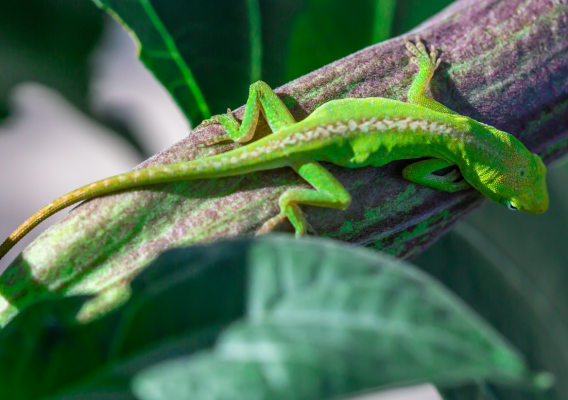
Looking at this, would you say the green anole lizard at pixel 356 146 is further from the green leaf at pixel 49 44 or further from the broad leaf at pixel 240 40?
the green leaf at pixel 49 44

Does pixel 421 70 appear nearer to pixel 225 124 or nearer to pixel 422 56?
pixel 422 56

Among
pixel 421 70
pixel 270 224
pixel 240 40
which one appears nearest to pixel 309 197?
pixel 270 224

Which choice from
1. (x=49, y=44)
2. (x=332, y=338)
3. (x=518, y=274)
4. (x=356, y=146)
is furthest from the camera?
(x=49, y=44)

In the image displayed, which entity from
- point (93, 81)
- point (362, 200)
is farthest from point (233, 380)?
point (93, 81)

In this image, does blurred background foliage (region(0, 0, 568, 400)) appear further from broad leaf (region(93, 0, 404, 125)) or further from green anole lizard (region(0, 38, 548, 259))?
green anole lizard (region(0, 38, 548, 259))

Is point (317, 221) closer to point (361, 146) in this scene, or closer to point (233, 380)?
point (361, 146)

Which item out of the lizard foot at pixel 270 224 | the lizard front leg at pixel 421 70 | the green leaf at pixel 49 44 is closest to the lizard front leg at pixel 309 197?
the lizard foot at pixel 270 224

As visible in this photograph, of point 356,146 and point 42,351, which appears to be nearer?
point 42,351
